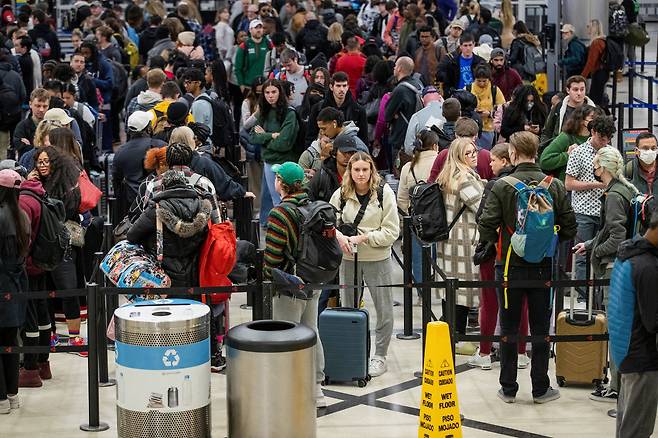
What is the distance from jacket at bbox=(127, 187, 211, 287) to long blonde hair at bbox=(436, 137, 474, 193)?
7.35 ft

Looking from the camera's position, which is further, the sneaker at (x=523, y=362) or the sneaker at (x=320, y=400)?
the sneaker at (x=523, y=362)

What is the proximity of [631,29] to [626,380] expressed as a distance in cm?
1411

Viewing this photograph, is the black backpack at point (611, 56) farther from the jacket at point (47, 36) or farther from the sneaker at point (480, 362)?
the sneaker at point (480, 362)

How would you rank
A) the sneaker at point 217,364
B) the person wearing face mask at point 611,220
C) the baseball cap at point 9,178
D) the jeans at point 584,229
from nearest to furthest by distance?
the baseball cap at point 9,178 → the person wearing face mask at point 611,220 → the sneaker at point 217,364 → the jeans at point 584,229

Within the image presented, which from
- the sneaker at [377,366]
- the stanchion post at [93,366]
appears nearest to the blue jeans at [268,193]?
the sneaker at [377,366]

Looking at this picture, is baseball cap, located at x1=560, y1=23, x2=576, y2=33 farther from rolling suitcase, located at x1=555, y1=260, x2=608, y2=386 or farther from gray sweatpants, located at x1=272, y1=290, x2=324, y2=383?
gray sweatpants, located at x1=272, y1=290, x2=324, y2=383

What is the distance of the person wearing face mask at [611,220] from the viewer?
9.63 metres

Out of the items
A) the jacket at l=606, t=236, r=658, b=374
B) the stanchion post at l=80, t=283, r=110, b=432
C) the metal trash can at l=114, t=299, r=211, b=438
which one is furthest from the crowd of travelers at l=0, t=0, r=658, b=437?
the metal trash can at l=114, t=299, r=211, b=438

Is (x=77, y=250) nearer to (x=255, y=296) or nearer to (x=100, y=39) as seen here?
(x=255, y=296)

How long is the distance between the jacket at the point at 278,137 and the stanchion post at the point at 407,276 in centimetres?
343

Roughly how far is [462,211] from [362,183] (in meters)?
1.02

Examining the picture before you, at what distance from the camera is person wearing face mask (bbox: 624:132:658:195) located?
10.3 metres

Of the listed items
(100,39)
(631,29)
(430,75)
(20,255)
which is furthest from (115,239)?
(631,29)

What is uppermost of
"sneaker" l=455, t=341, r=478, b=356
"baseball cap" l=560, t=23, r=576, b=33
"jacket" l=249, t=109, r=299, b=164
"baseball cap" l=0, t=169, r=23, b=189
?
"baseball cap" l=560, t=23, r=576, b=33
